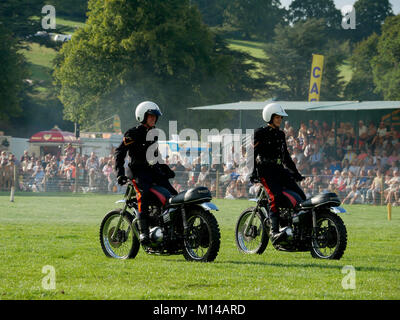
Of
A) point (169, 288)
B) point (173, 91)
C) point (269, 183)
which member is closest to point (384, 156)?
point (269, 183)

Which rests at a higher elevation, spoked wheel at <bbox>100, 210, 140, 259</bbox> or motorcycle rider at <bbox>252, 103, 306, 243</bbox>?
motorcycle rider at <bbox>252, 103, 306, 243</bbox>

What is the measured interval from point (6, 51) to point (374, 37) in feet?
174

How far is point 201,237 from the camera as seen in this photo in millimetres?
10758

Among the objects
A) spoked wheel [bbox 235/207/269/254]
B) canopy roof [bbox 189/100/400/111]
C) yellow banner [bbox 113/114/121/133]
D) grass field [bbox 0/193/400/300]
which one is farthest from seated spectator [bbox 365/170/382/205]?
yellow banner [bbox 113/114/121/133]

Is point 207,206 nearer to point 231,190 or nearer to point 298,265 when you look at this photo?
point 298,265

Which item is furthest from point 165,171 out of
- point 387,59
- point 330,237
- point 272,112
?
point 387,59

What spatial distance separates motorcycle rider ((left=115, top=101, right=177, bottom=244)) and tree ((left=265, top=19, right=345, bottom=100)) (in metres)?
66.7

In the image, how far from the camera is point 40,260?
36.8ft

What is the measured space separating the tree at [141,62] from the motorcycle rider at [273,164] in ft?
142

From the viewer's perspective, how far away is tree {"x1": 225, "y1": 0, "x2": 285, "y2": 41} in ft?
363

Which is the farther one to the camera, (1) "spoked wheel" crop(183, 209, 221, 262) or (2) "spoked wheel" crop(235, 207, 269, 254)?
(2) "spoked wheel" crop(235, 207, 269, 254)

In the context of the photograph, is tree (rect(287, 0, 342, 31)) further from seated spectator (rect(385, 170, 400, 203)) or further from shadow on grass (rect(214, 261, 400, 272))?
→ shadow on grass (rect(214, 261, 400, 272))

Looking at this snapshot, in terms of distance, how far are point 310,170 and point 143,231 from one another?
2022cm

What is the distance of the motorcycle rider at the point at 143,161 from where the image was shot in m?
11.1
